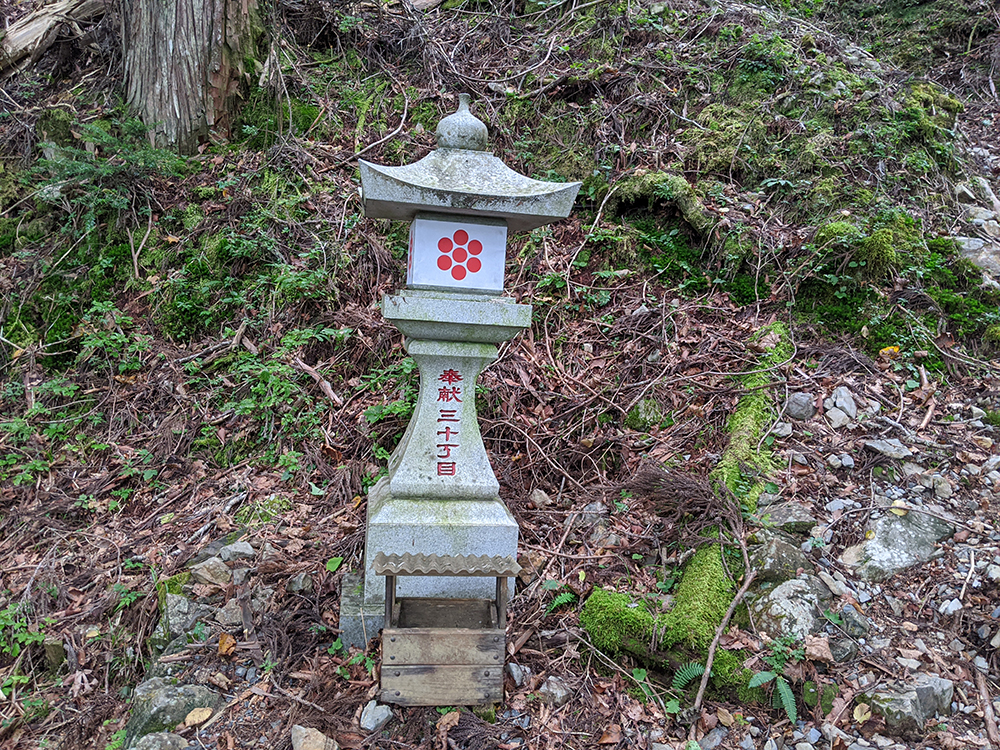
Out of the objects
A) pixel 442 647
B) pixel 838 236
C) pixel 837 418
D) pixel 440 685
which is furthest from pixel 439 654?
pixel 838 236

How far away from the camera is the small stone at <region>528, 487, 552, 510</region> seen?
4.52m

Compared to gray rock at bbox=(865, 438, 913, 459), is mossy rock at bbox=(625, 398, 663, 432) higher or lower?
lower

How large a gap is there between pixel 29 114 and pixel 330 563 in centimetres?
653

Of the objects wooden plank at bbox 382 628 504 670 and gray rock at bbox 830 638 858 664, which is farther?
gray rock at bbox 830 638 858 664

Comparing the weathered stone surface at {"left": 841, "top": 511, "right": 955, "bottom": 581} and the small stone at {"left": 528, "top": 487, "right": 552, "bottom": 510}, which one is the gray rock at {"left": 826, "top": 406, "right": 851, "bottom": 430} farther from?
the small stone at {"left": 528, "top": 487, "right": 552, "bottom": 510}

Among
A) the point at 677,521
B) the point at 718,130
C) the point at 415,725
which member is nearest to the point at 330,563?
the point at 415,725

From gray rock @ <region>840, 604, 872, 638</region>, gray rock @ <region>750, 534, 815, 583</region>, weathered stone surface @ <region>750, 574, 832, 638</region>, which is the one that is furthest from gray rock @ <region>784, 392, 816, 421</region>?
gray rock @ <region>840, 604, 872, 638</region>

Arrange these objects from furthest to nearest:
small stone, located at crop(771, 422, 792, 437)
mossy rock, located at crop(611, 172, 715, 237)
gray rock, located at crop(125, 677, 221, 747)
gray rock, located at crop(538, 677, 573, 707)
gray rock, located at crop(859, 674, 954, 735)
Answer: mossy rock, located at crop(611, 172, 715, 237), small stone, located at crop(771, 422, 792, 437), gray rock, located at crop(538, 677, 573, 707), gray rock, located at crop(125, 677, 221, 747), gray rock, located at crop(859, 674, 954, 735)

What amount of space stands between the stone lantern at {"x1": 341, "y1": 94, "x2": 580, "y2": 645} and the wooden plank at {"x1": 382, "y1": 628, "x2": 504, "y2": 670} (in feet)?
1.07

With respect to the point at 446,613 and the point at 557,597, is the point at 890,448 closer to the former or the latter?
the point at 557,597

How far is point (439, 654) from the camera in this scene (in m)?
3.12

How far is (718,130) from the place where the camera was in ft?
21.3

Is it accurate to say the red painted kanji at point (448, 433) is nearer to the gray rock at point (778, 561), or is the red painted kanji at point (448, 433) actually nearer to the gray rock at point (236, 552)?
the gray rock at point (236, 552)

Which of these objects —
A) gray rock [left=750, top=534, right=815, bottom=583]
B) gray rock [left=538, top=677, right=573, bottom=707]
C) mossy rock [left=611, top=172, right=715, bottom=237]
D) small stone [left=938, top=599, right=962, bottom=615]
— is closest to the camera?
gray rock [left=538, top=677, right=573, bottom=707]
